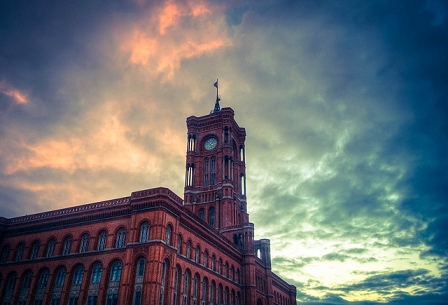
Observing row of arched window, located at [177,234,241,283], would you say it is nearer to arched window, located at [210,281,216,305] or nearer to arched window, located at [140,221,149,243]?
arched window, located at [210,281,216,305]

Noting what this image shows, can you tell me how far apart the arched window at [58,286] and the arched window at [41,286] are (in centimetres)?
159

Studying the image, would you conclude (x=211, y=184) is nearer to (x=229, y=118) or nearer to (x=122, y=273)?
(x=229, y=118)

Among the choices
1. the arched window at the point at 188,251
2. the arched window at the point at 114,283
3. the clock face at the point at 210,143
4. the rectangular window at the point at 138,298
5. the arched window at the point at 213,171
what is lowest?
the rectangular window at the point at 138,298

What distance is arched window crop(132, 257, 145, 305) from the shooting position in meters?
34.8

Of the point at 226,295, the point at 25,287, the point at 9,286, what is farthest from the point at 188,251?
the point at 9,286

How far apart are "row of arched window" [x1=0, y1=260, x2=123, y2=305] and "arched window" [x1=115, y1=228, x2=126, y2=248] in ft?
5.82

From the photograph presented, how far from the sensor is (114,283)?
3753 cm

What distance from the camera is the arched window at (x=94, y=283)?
3788 centimetres

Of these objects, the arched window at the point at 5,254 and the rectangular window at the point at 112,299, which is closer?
the rectangular window at the point at 112,299

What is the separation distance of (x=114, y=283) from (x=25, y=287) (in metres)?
13.7

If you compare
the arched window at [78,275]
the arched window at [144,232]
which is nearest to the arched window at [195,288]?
the arched window at [144,232]

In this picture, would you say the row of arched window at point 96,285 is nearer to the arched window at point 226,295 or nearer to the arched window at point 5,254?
the arched window at point 5,254

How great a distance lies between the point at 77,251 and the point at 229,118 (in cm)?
4687

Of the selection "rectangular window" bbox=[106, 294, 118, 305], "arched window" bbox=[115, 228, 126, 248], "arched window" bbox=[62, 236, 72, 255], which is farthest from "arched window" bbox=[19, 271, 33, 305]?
"arched window" bbox=[115, 228, 126, 248]
